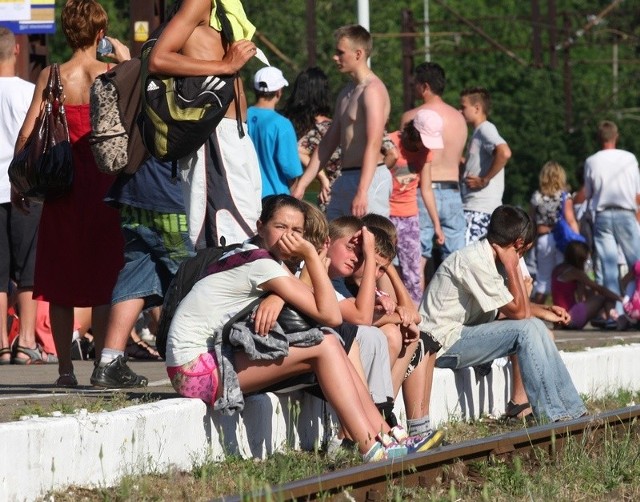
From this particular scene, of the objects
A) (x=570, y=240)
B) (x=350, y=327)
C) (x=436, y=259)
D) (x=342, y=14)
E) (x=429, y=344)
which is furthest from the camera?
(x=342, y=14)

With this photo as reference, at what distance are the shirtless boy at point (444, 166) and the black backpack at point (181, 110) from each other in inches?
185

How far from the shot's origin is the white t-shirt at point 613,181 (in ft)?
49.8

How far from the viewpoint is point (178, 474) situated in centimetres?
614

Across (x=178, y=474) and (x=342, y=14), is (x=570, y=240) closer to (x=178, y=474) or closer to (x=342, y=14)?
(x=178, y=474)

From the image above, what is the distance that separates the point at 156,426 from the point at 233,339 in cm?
51

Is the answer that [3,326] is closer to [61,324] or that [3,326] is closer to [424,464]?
[61,324]

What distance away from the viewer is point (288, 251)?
6.46 meters

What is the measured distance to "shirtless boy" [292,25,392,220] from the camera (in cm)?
972

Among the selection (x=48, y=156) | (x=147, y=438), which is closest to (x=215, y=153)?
(x=48, y=156)

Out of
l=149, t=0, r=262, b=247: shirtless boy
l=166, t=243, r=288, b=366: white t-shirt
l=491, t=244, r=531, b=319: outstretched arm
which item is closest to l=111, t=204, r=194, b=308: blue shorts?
l=149, t=0, r=262, b=247: shirtless boy

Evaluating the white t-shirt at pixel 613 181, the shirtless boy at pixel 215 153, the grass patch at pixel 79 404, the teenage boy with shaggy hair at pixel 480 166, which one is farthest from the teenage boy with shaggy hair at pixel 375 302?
the white t-shirt at pixel 613 181

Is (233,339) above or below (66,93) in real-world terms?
below

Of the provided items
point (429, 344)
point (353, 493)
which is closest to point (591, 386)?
point (429, 344)

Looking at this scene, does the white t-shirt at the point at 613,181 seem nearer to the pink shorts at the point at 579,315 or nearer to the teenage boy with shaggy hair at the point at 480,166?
the pink shorts at the point at 579,315
